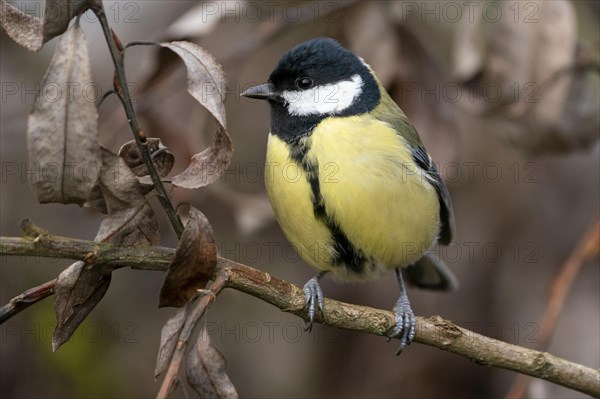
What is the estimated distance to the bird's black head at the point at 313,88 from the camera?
277cm

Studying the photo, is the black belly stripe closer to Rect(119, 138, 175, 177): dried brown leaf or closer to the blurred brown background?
the blurred brown background

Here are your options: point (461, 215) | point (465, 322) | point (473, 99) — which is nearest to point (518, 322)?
point (465, 322)

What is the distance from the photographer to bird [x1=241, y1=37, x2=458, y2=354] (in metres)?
2.54

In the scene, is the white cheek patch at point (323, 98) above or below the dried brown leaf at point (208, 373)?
above

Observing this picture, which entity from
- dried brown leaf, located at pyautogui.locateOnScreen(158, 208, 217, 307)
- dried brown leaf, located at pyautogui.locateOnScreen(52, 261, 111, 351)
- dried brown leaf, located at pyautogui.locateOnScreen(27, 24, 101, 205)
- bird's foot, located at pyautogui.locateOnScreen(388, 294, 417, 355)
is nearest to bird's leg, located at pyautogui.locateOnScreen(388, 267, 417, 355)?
bird's foot, located at pyautogui.locateOnScreen(388, 294, 417, 355)

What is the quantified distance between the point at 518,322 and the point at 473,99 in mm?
1434

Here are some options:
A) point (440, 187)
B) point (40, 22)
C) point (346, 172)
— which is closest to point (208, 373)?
point (40, 22)

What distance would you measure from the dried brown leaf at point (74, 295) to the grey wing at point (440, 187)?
4.93 feet

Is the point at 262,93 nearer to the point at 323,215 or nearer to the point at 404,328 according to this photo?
the point at 323,215

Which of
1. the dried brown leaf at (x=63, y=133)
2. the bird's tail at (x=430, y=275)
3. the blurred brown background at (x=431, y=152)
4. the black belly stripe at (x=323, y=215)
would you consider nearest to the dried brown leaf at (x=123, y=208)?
the dried brown leaf at (x=63, y=133)

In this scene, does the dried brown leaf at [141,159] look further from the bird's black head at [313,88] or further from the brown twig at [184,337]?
the bird's black head at [313,88]

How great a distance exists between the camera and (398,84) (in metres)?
3.19

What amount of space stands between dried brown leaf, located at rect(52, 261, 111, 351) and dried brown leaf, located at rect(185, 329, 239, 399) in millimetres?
264

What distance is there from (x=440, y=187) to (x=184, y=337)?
1710 millimetres
